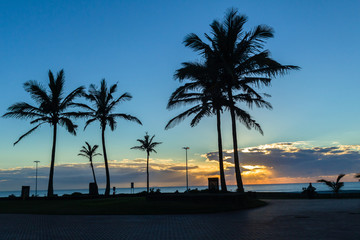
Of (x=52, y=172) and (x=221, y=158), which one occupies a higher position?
(x=221, y=158)

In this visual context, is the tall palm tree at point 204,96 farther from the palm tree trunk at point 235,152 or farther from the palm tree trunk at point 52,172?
the palm tree trunk at point 52,172

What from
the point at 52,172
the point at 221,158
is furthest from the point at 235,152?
the point at 52,172

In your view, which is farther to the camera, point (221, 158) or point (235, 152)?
point (221, 158)

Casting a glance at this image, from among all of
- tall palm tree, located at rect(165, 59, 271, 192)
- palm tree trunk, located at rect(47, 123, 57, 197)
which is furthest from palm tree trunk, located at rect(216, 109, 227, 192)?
palm tree trunk, located at rect(47, 123, 57, 197)

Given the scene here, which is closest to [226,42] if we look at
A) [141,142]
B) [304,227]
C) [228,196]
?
[228,196]

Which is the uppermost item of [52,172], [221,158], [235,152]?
[235,152]

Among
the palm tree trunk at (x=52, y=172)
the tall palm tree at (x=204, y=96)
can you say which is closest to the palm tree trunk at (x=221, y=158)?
the tall palm tree at (x=204, y=96)

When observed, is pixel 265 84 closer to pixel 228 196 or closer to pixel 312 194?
pixel 228 196

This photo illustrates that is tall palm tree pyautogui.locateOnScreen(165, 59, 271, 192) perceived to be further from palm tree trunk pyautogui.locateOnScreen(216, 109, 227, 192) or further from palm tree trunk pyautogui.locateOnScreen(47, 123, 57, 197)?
palm tree trunk pyautogui.locateOnScreen(47, 123, 57, 197)

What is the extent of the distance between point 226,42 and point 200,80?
470cm

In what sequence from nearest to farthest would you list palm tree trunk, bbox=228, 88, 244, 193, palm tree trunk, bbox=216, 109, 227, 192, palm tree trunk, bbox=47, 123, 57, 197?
palm tree trunk, bbox=228, 88, 244, 193 → palm tree trunk, bbox=216, 109, 227, 192 → palm tree trunk, bbox=47, 123, 57, 197

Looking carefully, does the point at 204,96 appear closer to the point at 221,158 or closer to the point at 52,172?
the point at 221,158

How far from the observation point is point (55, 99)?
32688 millimetres

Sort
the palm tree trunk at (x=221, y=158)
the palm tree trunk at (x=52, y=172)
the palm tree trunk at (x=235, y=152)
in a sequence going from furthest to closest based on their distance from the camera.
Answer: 1. the palm tree trunk at (x=52, y=172)
2. the palm tree trunk at (x=221, y=158)
3. the palm tree trunk at (x=235, y=152)
